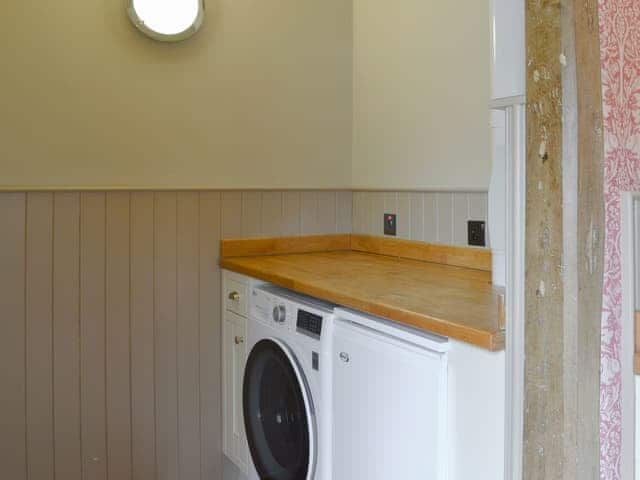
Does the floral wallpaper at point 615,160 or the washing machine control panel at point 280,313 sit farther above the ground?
the floral wallpaper at point 615,160

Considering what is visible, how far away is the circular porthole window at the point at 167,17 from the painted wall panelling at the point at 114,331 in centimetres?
63

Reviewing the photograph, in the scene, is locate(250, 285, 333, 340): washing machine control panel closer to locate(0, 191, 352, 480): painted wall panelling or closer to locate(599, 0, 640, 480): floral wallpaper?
locate(0, 191, 352, 480): painted wall panelling

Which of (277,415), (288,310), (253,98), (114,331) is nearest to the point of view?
(288,310)

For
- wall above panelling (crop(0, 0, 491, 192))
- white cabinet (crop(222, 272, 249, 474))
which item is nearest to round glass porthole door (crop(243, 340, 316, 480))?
white cabinet (crop(222, 272, 249, 474))

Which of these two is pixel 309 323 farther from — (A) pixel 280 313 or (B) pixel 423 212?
(B) pixel 423 212

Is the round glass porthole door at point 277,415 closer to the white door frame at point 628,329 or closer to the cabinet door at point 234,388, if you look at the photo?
the cabinet door at point 234,388

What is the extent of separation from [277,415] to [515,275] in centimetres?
131

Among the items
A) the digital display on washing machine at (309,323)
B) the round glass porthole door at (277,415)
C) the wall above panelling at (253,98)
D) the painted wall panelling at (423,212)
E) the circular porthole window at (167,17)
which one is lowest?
the round glass porthole door at (277,415)

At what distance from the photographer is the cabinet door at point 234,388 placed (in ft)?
8.15

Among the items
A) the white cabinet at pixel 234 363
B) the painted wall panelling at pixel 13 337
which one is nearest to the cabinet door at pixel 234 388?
the white cabinet at pixel 234 363

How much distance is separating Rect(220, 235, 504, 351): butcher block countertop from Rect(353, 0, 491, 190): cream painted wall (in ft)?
0.95

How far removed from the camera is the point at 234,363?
254 cm

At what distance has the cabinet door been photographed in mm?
2484

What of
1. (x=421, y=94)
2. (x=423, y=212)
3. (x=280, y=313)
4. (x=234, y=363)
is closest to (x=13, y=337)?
(x=234, y=363)
